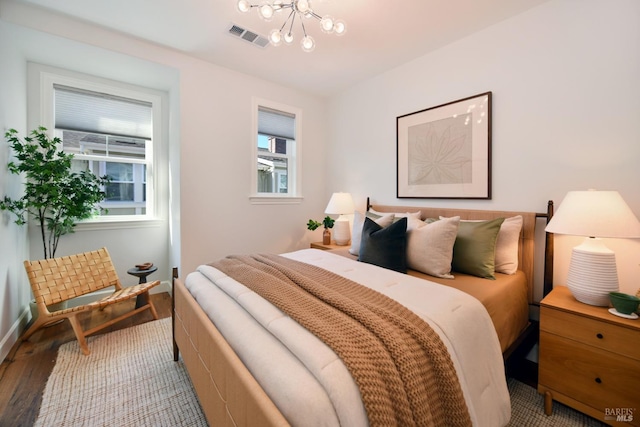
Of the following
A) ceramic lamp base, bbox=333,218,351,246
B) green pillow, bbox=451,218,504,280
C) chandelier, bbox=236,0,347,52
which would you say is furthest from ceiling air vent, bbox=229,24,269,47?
green pillow, bbox=451,218,504,280

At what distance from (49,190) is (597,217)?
4084 mm

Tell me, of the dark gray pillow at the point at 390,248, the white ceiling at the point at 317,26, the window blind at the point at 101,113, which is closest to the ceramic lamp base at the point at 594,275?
the dark gray pillow at the point at 390,248

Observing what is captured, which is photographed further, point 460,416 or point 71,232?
point 71,232

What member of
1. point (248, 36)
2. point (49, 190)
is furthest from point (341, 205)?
point (49, 190)

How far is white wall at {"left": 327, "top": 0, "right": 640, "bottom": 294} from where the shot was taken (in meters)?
1.71

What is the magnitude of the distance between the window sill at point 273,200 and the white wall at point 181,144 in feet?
0.19

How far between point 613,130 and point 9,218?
4.57 meters

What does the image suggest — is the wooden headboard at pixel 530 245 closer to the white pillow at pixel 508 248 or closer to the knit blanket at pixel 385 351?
the white pillow at pixel 508 248

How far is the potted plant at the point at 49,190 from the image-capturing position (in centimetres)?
225

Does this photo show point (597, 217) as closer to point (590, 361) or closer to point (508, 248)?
point (508, 248)

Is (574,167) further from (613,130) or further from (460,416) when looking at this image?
(460,416)

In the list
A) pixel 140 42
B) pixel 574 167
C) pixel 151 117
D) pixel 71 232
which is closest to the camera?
pixel 574 167

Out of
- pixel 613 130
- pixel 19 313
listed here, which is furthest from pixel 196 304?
pixel 613 130

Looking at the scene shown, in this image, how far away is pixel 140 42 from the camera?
252 centimetres
